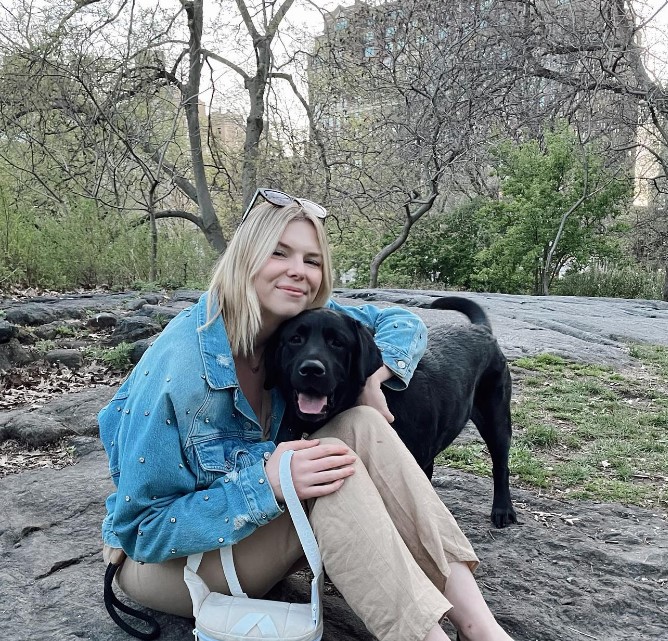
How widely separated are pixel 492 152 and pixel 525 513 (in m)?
13.8

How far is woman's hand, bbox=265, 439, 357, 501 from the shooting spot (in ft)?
5.67

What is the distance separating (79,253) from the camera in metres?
10.5

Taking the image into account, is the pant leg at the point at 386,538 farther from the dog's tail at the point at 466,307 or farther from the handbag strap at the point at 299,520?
the dog's tail at the point at 466,307

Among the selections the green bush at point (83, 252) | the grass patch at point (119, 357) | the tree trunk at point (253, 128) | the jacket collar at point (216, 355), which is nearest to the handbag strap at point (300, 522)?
the jacket collar at point (216, 355)

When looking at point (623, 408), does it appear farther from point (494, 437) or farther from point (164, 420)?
point (164, 420)

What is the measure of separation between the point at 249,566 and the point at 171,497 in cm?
28

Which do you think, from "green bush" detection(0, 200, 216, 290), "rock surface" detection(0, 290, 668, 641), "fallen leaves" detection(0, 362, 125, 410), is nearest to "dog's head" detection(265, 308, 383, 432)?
"rock surface" detection(0, 290, 668, 641)

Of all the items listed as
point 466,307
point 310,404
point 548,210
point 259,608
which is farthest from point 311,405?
point 548,210

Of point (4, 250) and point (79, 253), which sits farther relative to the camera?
point (79, 253)

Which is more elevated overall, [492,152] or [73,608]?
[492,152]

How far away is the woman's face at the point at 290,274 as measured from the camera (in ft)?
7.02

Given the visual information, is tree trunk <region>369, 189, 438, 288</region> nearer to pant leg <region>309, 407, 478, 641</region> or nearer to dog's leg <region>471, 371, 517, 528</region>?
dog's leg <region>471, 371, 517, 528</region>

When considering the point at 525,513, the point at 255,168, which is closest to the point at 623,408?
the point at 525,513

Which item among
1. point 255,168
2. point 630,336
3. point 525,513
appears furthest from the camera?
point 255,168
